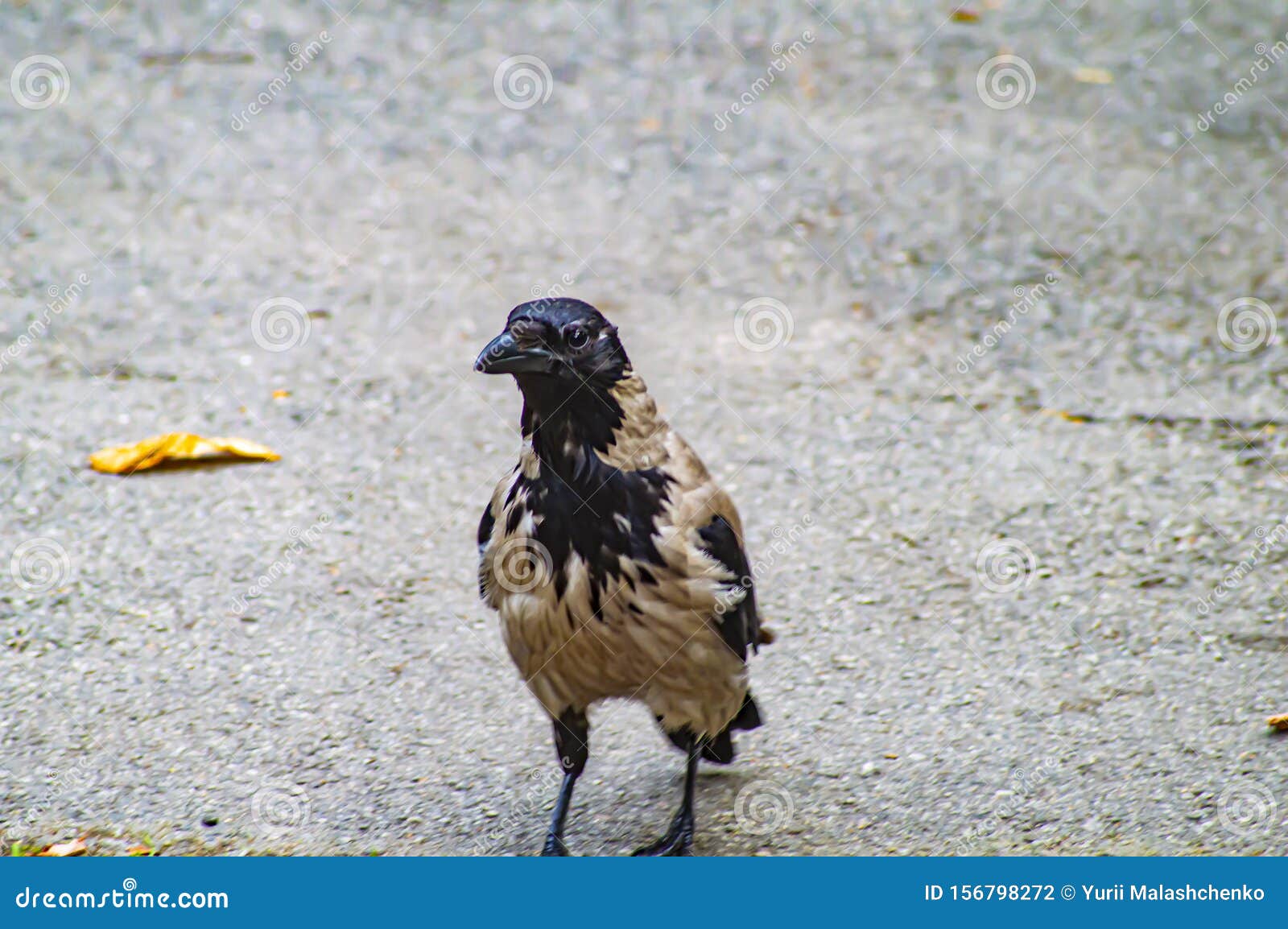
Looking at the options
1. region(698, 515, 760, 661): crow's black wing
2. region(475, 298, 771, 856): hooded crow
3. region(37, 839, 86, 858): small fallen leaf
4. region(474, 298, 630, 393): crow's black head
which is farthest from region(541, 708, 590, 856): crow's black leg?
region(37, 839, 86, 858): small fallen leaf

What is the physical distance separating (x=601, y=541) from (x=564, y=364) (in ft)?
1.34

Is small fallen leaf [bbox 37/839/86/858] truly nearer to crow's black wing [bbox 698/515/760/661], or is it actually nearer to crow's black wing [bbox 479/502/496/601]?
crow's black wing [bbox 479/502/496/601]

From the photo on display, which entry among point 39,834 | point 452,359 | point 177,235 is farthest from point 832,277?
point 39,834

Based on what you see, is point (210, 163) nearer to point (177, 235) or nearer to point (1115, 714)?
point (177, 235)

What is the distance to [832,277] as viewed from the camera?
20.7 ft

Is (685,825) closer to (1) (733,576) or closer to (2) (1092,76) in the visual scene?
(1) (733,576)

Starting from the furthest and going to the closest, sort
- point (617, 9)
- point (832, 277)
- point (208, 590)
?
point (617, 9)
point (832, 277)
point (208, 590)

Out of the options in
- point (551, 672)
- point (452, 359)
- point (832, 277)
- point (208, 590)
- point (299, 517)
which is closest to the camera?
point (551, 672)

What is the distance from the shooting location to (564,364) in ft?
10.2

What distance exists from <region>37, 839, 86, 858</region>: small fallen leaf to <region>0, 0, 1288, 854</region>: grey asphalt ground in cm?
3

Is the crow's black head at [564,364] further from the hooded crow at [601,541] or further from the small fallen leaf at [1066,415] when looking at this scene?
the small fallen leaf at [1066,415]

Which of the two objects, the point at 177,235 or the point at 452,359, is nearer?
the point at 452,359

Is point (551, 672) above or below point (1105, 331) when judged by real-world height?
below

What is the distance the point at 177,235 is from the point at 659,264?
2272 millimetres
